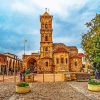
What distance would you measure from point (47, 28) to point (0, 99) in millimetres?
56496

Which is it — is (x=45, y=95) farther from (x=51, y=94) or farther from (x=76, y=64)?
(x=76, y=64)

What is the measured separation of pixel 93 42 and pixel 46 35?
4274cm

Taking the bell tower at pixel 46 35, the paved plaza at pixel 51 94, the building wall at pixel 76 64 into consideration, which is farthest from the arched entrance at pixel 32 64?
the paved plaza at pixel 51 94

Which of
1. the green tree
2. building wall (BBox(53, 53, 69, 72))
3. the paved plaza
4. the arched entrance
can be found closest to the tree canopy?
the green tree

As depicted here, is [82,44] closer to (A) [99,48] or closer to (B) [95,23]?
(B) [95,23]

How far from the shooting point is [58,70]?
66.1 metres

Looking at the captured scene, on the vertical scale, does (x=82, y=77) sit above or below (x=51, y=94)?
above

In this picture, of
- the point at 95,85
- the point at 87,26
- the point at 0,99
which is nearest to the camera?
the point at 0,99

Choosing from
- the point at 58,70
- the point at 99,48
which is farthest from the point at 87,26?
the point at 58,70

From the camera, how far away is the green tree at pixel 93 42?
84.5 ft

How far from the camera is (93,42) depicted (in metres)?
26.5

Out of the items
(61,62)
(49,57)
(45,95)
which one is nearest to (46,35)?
(49,57)

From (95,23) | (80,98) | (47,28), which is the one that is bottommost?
(80,98)

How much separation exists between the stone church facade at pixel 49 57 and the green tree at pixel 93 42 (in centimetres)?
3134
